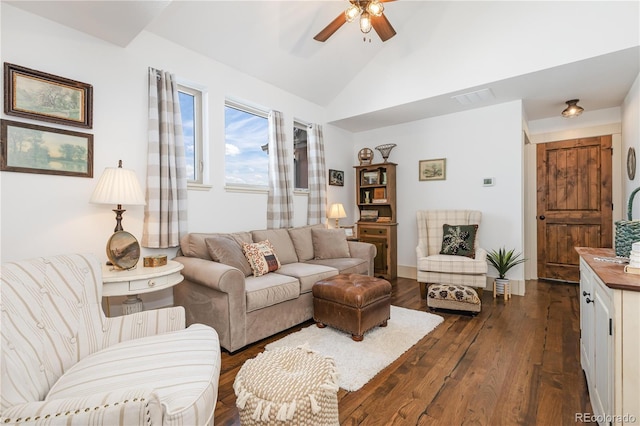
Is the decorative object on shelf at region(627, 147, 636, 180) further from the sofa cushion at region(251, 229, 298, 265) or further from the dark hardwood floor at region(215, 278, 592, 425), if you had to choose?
the sofa cushion at region(251, 229, 298, 265)

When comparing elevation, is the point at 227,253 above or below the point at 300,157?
below

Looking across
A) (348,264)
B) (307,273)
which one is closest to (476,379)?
(307,273)

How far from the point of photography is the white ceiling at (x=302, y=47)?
2.22 metres

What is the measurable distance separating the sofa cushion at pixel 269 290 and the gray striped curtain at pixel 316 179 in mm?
1769

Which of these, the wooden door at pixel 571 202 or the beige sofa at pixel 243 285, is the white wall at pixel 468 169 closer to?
the wooden door at pixel 571 202

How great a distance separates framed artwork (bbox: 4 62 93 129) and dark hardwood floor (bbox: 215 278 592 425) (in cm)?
222

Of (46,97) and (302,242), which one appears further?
(302,242)

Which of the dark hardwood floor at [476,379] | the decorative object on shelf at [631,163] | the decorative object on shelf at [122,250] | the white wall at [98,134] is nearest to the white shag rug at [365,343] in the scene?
the dark hardwood floor at [476,379]

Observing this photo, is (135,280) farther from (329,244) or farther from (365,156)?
(365,156)

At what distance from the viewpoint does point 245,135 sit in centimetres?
379

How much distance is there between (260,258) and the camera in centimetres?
296

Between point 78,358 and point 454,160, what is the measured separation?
4.60 m

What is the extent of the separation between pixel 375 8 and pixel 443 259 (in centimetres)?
272

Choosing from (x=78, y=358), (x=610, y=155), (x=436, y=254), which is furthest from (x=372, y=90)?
(x=78, y=358)
